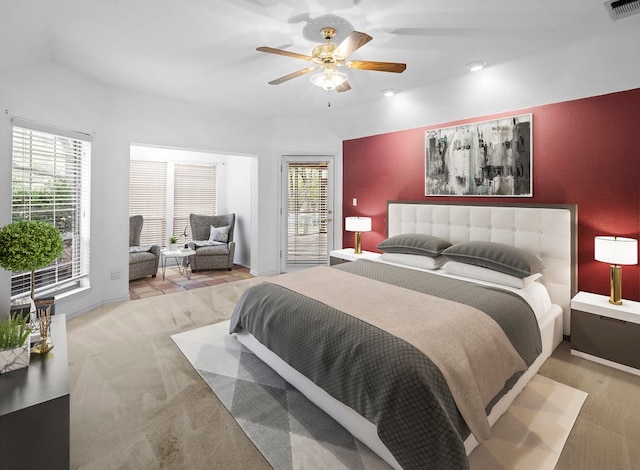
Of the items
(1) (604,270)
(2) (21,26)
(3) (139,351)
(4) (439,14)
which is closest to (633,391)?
(1) (604,270)

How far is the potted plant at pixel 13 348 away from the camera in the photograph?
161 cm

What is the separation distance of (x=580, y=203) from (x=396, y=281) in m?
1.85

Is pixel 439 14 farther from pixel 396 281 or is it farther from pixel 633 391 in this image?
pixel 633 391

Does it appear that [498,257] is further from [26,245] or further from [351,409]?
[26,245]

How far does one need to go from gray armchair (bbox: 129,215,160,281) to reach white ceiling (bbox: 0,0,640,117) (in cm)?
256

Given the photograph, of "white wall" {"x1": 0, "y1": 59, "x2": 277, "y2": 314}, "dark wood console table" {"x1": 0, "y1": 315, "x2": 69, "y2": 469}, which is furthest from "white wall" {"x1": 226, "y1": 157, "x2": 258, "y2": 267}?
"dark wood console table" {"x1": 0, "y1": 315, "x2": 69, "y2": 469}

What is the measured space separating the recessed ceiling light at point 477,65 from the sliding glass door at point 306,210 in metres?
2.55

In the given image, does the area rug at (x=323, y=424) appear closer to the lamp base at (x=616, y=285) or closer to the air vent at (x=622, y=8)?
the lamp base at (x=616, y=285)

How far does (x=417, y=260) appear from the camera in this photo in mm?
3686

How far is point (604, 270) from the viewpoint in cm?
296

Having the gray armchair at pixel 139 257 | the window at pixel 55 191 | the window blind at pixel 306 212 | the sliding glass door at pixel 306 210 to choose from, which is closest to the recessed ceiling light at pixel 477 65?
the sliding glass door at pixel 306 210

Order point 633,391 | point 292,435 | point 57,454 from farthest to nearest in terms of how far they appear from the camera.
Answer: point 633,391 → point 292,435 → point 57,454

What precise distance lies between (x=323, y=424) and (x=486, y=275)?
2002 millimetres

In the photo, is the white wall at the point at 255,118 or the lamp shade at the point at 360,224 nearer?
the white wall at the point at 255,118
